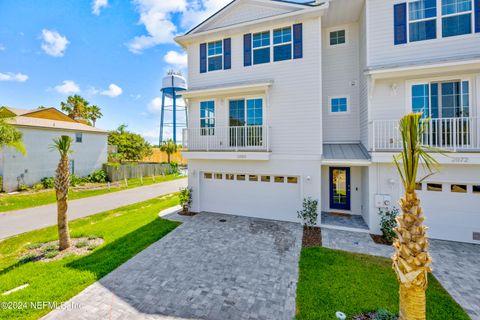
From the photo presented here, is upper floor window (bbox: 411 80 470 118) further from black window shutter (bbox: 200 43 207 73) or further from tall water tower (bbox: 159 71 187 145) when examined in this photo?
tall water tower (bbox: 159 71 187 145)

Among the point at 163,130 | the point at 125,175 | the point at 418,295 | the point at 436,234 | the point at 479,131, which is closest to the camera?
the point at 418,295

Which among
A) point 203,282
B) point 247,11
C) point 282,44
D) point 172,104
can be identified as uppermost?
point 172,104

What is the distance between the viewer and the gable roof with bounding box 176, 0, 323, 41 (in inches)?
356

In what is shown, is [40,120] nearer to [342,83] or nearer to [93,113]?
[93,113]

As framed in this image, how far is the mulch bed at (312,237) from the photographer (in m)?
7.04

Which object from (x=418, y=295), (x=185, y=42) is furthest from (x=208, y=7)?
(x=418, y=295)

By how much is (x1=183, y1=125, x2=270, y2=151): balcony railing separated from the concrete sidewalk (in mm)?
6674

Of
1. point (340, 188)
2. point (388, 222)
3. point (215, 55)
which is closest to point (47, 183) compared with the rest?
point (215, 55)

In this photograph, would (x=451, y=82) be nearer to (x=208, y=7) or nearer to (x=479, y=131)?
(x=479, y=131)

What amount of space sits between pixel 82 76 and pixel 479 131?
2693cm

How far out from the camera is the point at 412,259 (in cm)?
265

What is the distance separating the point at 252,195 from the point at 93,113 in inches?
1464

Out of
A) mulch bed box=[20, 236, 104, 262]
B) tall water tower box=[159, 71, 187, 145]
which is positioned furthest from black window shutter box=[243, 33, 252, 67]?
tall water tower box=[159, 71, 187, 145]

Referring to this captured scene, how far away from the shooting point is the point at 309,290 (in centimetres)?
466
